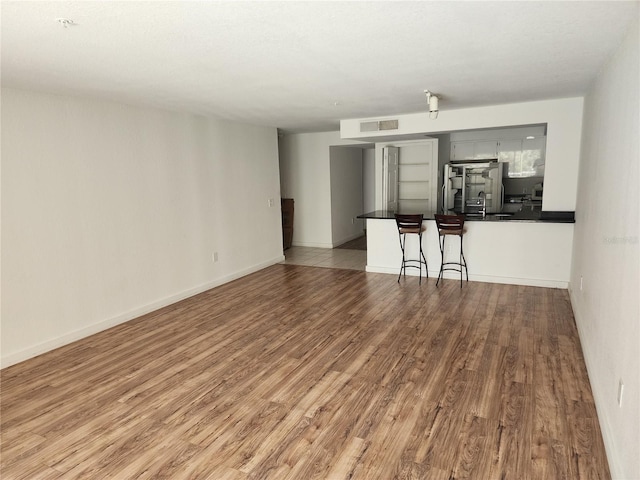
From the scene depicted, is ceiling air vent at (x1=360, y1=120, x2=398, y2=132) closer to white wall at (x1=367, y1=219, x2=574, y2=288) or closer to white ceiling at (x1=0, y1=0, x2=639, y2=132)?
white wall at (x1=367, y1=219, x2=574, y2=288)

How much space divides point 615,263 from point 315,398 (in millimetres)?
1981

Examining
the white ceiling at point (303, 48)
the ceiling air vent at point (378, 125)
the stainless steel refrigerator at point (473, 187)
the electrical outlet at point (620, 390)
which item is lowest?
the electrical outlet at point (620, 390)

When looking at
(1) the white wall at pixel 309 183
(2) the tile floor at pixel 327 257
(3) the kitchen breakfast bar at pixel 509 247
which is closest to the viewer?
(3) the kitchen breakfast bar at pixel 509 247

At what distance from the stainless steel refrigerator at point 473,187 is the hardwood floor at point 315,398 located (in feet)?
Answer: 10.3

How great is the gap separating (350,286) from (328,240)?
292cm

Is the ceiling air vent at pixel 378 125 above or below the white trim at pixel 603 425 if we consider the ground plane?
above

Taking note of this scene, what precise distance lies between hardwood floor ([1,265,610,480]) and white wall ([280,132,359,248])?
12.8ft

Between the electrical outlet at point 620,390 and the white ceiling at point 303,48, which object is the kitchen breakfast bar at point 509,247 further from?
the electrical outlet at point 620,390

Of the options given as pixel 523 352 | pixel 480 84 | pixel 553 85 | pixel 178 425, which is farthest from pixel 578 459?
pixel 553 85

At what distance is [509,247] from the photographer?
17.6 ft

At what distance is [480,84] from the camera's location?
3.79m

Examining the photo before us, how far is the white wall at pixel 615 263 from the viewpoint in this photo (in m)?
1.80

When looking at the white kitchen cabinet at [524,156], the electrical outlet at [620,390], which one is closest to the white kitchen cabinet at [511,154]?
the white kitchen cabinet at [524,156]

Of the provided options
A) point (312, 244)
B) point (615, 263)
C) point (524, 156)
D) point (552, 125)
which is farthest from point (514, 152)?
point (615, 263)
